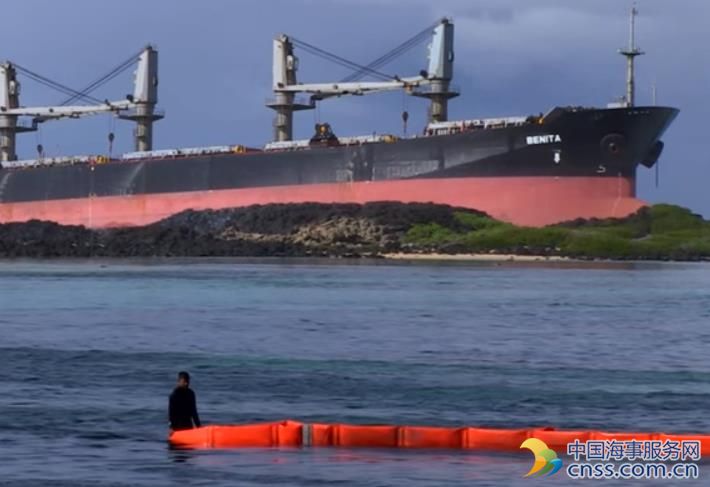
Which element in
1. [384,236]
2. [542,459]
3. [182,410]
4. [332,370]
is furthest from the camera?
[384,236]

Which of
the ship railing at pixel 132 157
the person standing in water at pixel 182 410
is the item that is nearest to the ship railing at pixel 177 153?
the ship railing at pixel 132 157

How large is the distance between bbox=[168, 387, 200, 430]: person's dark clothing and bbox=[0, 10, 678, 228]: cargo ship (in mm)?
55713

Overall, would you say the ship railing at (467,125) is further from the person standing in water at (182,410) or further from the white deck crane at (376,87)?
the person standing in water at (182,410)

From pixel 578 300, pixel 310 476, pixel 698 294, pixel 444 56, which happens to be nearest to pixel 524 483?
pixel 310 476

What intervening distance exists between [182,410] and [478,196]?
5733 cm

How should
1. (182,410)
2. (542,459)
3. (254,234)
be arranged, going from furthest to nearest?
(254,234) < (182,410) < (542,459)

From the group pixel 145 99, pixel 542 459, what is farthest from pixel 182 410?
pixel 145 99

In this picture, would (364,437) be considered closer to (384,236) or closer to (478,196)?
(384,236)

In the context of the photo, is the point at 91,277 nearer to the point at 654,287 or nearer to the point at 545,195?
the point at 654,287

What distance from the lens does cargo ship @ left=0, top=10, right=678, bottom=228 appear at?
73375 millimetres

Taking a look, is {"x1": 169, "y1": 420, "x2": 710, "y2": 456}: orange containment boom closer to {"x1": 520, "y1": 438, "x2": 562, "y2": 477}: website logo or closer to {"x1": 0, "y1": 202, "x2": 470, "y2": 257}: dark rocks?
{"x1": 520, "y1": 438, "x2": 562, "y2": 477}: website logo

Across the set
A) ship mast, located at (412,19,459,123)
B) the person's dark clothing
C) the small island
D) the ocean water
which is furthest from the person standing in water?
ship mast, located at (412,19,459,123)

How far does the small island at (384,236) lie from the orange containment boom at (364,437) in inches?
2080

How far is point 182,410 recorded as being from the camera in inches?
689
